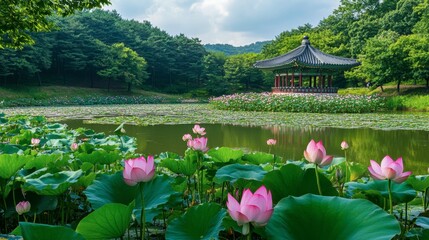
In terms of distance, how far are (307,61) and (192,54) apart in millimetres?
19882

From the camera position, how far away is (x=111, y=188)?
135 centimetres

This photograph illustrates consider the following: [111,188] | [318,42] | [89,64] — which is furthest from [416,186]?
[89,64]

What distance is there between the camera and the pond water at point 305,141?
5.55 m

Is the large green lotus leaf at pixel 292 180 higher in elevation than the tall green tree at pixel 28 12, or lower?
lower

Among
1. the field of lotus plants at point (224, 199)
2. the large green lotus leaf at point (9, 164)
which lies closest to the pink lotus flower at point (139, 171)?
the field of lotus plants at point (224, 199)

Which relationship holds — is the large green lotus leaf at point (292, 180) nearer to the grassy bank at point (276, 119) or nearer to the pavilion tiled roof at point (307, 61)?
the grassy bank at point (276, 119)

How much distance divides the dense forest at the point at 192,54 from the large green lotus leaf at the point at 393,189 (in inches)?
785

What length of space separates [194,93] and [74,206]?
31.2 meters

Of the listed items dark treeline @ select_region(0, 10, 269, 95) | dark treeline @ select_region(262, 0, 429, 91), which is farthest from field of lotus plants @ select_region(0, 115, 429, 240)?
dark treeline @ select_region(0, 10, 269, 95)

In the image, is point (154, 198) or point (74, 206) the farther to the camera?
point (74, 206)

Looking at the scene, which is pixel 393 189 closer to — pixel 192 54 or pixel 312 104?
pixel 312 104

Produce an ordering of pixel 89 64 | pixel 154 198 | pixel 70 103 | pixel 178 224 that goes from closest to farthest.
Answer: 1. pixel 178 224
2. pixel 154 198
3. pixel 70 103
4. pixel 89 64

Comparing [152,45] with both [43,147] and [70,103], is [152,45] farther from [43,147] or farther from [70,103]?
[43,147]

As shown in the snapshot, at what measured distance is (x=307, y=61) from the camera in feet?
61.5
